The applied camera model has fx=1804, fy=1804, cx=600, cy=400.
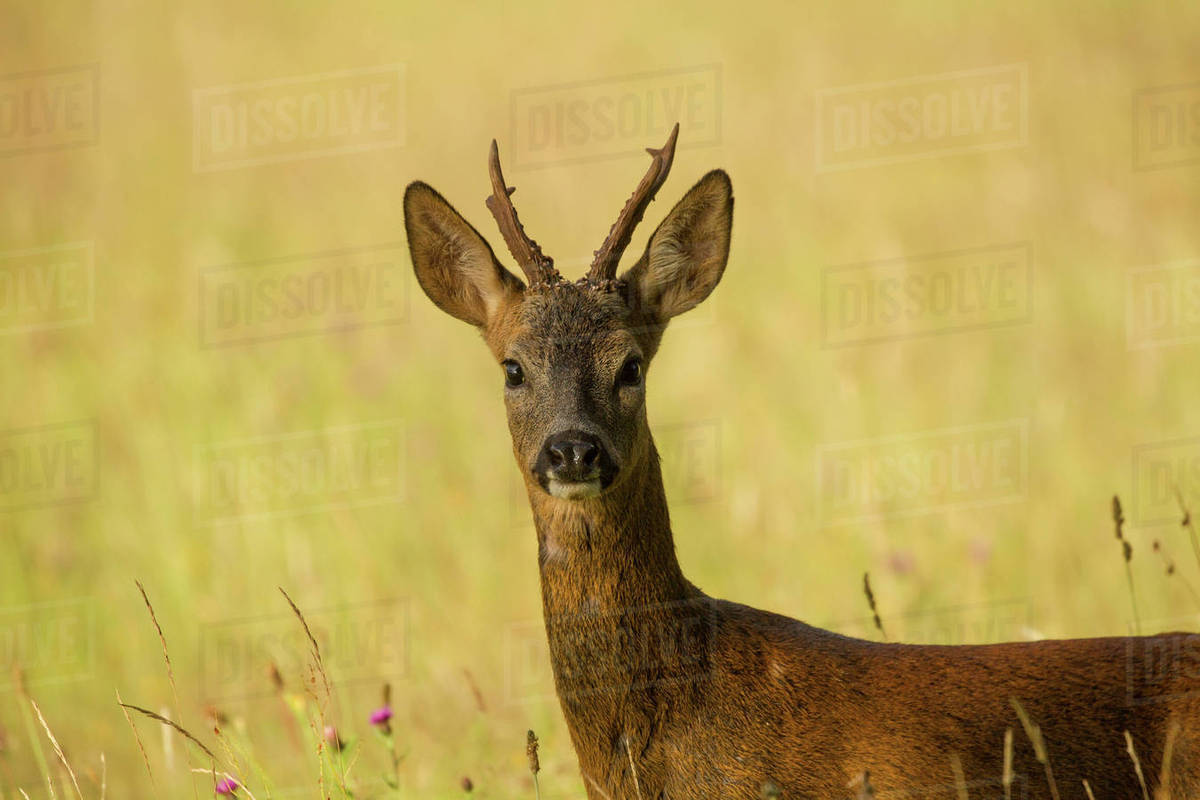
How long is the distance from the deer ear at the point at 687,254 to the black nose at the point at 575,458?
0.81 metres

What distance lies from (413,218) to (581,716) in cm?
196

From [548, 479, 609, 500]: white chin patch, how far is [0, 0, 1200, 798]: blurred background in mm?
1474

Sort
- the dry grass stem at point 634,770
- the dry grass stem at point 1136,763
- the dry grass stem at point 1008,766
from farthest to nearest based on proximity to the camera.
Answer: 1. the dry grass stem at point 634,770
2. the dry grass stem at point 1136,763
3. the dry grass stem at point 1008,766

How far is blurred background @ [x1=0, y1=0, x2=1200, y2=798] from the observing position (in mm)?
9031

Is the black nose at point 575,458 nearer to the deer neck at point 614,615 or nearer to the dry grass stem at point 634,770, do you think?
the deer neck at point 614,615

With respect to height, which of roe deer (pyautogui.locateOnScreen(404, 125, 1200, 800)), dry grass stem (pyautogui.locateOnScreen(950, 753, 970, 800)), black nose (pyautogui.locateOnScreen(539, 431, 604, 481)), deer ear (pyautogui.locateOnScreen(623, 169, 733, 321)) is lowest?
dry grass stem (pyautogui.locateOnScreen(950, 753, 970, 800))

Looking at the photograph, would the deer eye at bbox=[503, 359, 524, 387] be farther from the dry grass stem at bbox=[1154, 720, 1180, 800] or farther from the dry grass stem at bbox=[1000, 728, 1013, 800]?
the dry grass stem at bbox=[1154, 720, 1180, 800]

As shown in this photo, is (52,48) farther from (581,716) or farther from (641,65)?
(581,716)

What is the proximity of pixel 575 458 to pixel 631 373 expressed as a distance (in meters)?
0.55

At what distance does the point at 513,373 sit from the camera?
5.84 metres

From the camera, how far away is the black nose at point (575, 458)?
530 centimetres

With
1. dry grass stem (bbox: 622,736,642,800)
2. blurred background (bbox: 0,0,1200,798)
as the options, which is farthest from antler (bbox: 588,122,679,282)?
blurred background (bbox: 0,0,1200,798)

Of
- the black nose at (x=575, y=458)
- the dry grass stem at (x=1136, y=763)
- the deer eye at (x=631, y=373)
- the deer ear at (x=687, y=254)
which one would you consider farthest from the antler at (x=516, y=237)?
the dry grass stem at (x=1136, y=763)

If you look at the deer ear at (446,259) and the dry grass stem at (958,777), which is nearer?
the dry grass stem at (958,777)
